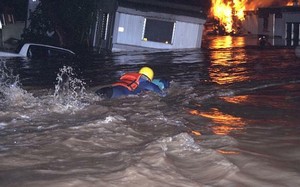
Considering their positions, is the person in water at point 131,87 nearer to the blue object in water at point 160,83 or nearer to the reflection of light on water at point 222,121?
the blue object in water at point 160,83

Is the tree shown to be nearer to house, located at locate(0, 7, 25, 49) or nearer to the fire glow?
house, located at locate(0, 7, 25, 49)

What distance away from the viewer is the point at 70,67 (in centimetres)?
1664

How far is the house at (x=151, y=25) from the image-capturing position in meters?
24.5

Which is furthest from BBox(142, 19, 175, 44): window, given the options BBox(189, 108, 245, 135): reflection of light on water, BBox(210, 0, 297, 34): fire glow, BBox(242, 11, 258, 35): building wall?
BBox(210, 0, 297, 34): fire glow

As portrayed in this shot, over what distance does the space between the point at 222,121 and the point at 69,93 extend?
14.9ft

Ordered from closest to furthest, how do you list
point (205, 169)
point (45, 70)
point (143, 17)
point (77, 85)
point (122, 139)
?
point (205, 169)
point (122, 139)
point (77, 85)
point (45, 70)
point (143, 17)

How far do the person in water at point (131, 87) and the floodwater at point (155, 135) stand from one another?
0.62ft

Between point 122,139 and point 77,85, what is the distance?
656cm

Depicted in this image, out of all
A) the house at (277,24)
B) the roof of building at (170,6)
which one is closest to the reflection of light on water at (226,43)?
the house at (277,24)

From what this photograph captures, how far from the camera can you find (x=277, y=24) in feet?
120

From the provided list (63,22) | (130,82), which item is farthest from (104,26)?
(130,82)

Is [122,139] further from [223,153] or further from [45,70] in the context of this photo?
[45,70]

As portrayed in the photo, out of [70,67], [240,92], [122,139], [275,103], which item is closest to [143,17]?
[70,67]

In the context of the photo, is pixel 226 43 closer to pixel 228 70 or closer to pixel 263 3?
pixel 263 3
